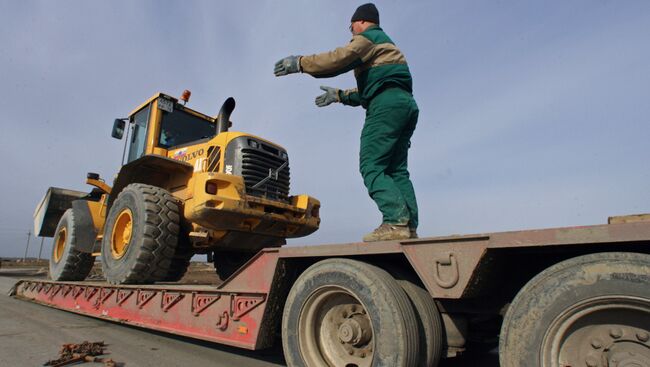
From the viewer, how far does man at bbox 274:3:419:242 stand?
9.34ft

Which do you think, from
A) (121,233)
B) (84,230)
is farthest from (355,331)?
(84,230)

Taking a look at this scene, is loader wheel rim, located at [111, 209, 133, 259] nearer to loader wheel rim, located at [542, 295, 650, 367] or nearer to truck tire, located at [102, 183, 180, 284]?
truck tire, located at [102, 183, 180, 284]

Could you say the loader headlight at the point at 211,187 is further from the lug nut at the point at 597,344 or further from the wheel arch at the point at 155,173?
the lug nut at the point at 597,344

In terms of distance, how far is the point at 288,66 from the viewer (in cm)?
323

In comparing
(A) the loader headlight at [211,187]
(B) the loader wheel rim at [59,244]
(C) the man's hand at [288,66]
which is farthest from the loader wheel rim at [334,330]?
(B) the loader wheel rim at [59,244]

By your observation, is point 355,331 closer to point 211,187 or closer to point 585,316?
point 585,316

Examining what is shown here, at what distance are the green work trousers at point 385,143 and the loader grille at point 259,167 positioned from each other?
2542mm

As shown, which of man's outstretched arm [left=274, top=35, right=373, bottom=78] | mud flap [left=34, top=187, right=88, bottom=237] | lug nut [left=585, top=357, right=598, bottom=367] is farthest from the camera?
mud flap [left=34, top=187, right=88, bottom=237]

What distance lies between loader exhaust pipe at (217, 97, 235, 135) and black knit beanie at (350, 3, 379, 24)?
3507 millimetres

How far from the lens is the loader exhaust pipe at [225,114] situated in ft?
20.8

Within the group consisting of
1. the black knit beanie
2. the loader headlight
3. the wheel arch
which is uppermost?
the black knit beanie

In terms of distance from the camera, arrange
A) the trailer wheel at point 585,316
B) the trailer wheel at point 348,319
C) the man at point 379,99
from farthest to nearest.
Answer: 1. the man at point 379,99
2. the trailer wheel at point 348,319
3. the trailer wheel at point 585,316

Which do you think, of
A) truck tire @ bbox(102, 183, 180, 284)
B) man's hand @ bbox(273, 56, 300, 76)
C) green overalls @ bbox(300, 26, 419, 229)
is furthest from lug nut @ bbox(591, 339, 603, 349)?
truck tire @ bbox(102, 183, 180, 284)

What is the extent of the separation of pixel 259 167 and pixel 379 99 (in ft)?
9.08
